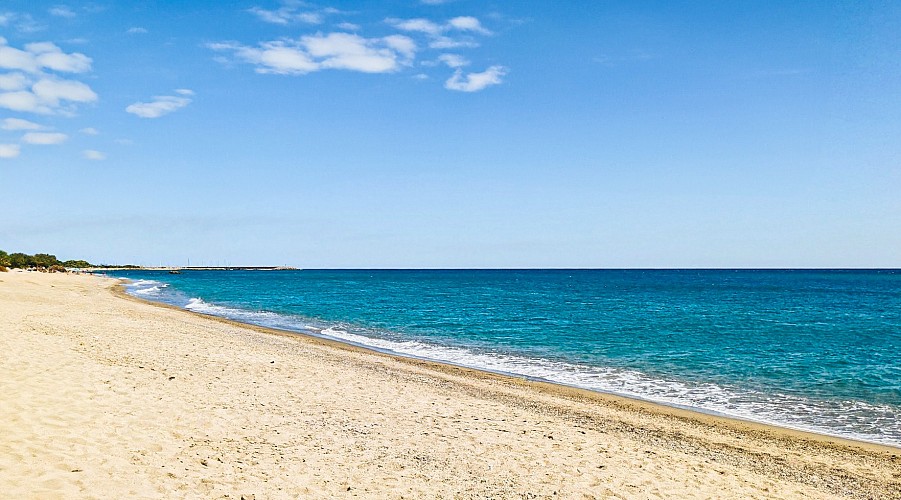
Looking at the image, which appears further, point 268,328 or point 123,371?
point 268,328

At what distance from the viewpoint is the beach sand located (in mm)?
8602

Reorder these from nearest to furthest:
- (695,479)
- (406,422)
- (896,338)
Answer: (695,479) < (406,422) < (896,338)

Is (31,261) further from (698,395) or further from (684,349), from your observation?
(698,395)

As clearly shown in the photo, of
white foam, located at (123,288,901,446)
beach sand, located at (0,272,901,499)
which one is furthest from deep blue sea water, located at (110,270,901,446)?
beach sand, located at (0,272,901,499)

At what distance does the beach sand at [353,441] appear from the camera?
28.2ft

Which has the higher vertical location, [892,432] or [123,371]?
[123,371]

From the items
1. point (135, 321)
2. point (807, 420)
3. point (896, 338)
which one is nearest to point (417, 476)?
point (807, 420)

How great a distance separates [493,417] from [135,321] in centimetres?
2531

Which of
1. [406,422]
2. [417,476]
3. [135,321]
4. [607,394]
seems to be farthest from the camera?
[135,321]

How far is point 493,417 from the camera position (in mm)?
13742

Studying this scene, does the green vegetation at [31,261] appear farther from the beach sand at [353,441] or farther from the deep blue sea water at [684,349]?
the beach sand at [353,441]

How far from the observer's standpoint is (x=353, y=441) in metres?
11.0

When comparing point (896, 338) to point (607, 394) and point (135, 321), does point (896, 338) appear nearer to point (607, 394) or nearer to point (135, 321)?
point (607, 394)

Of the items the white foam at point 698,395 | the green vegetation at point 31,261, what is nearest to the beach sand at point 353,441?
the white foam at point 698,395
